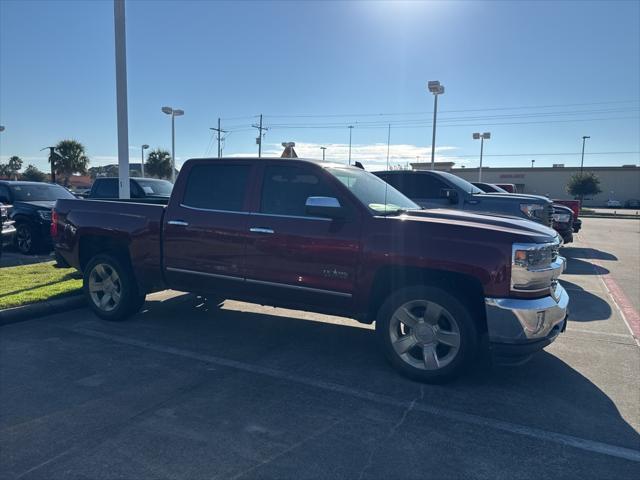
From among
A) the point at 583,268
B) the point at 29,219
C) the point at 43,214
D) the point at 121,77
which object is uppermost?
the point at 121,77

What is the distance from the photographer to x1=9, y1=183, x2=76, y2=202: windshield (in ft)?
37.0

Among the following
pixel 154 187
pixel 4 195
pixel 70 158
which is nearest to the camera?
pixel 4 195

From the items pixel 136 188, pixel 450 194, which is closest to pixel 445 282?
pixel 450 194

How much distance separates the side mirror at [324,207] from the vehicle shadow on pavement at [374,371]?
1479mm

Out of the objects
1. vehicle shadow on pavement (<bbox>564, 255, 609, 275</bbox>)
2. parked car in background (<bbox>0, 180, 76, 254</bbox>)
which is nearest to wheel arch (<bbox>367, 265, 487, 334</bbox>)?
vehicle shadow on pavement (<bbox>564, 255, 609, 275</bbox>)

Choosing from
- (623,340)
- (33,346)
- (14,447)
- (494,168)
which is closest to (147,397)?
(14,447)

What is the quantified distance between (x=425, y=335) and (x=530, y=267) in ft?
3.47

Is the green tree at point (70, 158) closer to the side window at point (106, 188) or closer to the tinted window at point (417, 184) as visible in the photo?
the side window at point (106, 188)

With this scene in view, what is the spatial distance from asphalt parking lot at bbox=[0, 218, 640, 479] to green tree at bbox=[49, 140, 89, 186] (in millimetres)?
59239

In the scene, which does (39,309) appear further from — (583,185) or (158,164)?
(583,185)

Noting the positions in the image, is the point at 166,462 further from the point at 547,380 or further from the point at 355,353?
the point at 547,380

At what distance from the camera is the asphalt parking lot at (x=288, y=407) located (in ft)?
9.64

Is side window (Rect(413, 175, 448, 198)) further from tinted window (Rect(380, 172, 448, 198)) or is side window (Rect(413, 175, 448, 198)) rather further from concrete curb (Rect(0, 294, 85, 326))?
concrete curb (Rect(0, 294, 85, 326))

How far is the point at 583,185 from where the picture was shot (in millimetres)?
63094
